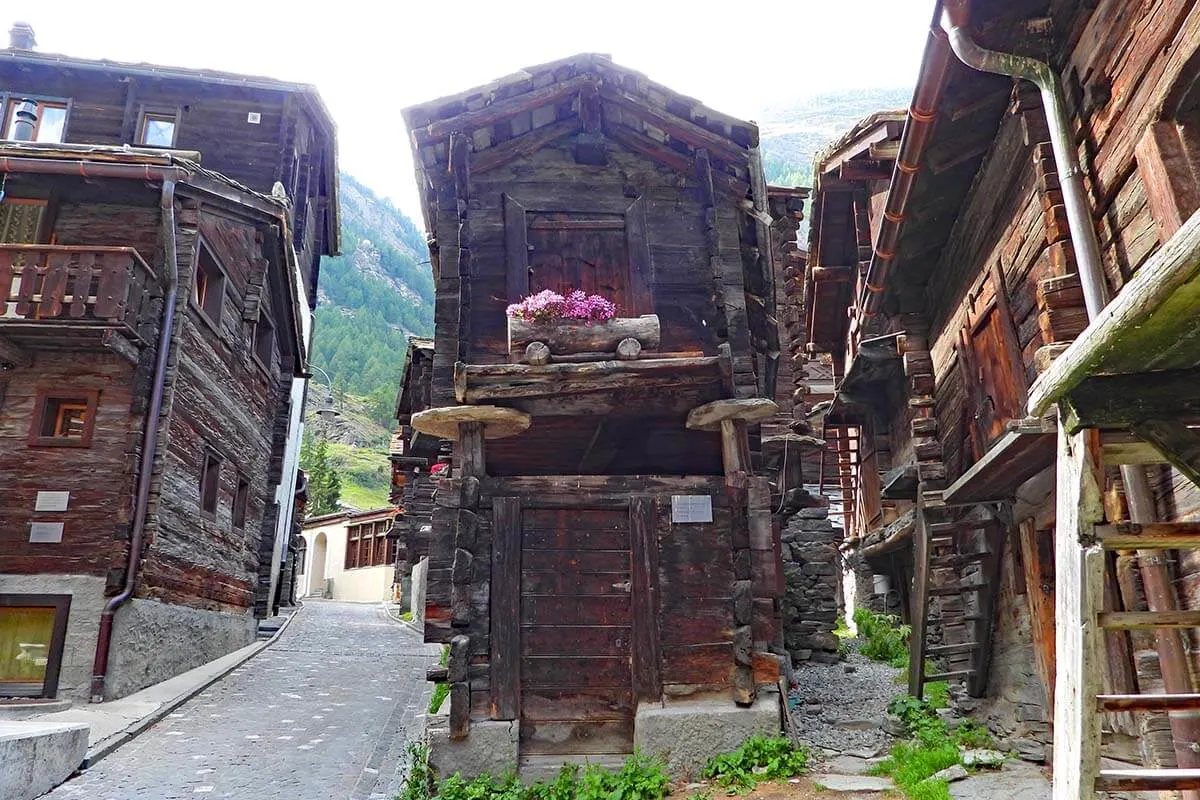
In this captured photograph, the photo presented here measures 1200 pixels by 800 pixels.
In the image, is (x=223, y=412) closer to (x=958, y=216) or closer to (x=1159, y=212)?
(x=958, y=216)

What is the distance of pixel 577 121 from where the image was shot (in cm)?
1012

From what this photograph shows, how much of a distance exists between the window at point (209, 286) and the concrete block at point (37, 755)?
26.4ft

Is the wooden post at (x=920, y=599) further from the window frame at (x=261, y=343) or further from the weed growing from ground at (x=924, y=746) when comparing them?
the window frame at (x=261, y=343)

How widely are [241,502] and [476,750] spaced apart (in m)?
11.3

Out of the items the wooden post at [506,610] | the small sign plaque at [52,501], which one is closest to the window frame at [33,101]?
the small sign plaque at [52,501]

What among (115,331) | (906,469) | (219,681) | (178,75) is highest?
(178,75)

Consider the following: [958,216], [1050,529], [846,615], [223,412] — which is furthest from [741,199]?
[846,615]

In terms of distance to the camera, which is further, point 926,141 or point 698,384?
point 698,384

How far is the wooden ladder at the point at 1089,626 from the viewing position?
265 cm

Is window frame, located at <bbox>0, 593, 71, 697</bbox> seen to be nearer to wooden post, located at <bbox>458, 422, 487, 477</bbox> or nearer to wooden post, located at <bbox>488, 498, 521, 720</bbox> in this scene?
wooden post, located at <bbox>458, 422, 487, 477</bbox>

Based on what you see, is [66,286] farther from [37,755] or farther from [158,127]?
[158,127]

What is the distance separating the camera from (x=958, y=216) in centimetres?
913

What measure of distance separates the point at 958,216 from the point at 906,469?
3271 mm

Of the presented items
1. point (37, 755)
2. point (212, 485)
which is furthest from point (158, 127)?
point (37, 755)
